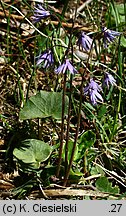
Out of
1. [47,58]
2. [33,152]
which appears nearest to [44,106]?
[33,152]

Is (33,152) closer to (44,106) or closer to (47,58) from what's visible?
(44,106)

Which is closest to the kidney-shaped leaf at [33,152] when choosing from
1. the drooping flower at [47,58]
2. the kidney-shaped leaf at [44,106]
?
the kidney-shaped leaf at [44,106]

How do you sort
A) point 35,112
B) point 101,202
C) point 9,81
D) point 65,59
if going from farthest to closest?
point 9,81 < point 35,112 < point 101,202 < point 65,59

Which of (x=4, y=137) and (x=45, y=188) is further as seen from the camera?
(x=4, y=137)

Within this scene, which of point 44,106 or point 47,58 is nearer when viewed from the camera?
point 47,58

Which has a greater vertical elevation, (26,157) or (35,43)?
(35,43)

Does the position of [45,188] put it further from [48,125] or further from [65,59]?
[65,59]

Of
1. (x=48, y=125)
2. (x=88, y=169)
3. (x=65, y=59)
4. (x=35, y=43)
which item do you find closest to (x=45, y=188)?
(x=88, y=169)

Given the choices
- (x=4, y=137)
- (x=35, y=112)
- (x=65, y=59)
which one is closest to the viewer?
(x=65, y=59)
